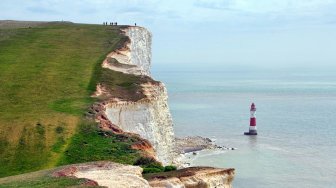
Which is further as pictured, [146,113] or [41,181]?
[146,113]

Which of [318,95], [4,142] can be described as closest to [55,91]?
[4,142]

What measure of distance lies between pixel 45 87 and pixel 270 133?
4380 centimetres

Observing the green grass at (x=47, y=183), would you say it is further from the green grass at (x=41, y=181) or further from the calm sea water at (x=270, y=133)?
the calm sea water at (x=270, y=133)

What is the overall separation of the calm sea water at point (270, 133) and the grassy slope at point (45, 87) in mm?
16207

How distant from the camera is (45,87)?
45.2 m

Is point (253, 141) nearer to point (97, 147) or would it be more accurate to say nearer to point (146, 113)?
point (146, 113)

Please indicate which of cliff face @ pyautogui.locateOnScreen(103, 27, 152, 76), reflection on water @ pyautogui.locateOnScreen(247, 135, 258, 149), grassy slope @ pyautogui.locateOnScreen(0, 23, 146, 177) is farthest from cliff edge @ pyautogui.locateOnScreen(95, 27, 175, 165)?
reflection on water @ pyautogui.locateOnScreen(247, 135, 258, 149)

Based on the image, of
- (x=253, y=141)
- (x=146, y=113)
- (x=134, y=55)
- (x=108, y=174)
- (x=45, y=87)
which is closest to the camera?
(x=108, y=174)

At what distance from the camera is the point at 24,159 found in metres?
31.5

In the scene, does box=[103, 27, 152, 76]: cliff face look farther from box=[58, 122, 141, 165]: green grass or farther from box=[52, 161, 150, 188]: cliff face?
box=[52, 161, 150, 188]: cliff face

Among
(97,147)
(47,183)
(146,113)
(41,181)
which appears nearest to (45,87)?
(146,113)

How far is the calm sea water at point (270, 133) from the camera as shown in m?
57.9

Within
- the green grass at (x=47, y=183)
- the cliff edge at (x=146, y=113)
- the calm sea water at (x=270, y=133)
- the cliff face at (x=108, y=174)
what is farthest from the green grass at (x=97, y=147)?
the calm sea water at (x=270, y=133)

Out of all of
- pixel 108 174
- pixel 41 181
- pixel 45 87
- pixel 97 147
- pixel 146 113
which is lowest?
pixel 97 147
